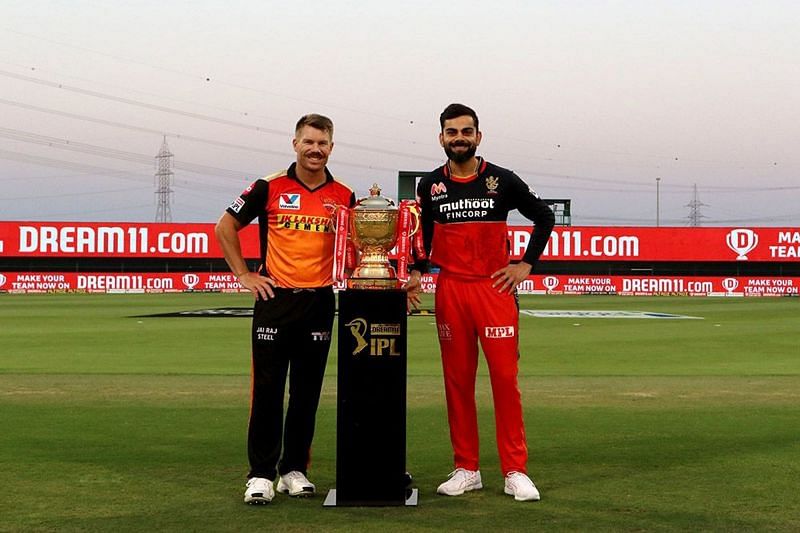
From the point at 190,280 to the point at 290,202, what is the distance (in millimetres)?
51222

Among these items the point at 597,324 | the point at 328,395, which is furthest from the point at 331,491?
the point at 597,324

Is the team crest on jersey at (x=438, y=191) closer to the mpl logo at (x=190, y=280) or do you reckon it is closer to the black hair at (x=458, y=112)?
the black hair at (x=458, y=112)

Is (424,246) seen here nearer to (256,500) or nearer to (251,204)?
(251,204)

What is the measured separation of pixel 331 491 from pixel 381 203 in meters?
1.71

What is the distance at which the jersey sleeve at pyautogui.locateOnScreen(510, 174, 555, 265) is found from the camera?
19.4 feet

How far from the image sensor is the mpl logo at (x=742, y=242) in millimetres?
56312

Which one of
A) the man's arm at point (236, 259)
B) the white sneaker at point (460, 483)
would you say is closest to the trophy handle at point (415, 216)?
the man's arm at point (236, 259)

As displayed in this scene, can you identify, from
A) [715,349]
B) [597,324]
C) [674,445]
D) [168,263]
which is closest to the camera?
[674,445]

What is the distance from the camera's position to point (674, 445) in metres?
7.00

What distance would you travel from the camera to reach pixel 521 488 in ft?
17.5

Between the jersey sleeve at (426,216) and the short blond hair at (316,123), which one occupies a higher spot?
the short blond hair at (316,123)

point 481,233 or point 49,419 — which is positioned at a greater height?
point 481,233

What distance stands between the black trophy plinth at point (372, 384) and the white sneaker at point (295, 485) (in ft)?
0.53

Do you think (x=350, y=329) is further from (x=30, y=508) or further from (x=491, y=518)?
(x=30, y=508)
